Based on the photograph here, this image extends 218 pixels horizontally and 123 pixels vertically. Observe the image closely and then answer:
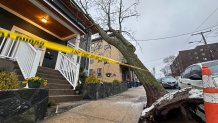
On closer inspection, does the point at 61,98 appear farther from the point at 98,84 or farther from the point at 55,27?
the point at 55,27

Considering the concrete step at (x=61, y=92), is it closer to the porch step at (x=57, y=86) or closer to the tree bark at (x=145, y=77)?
the porch step at (x=57, y=86)

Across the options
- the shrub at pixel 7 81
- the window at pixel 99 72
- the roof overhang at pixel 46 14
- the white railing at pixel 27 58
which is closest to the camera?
the shrub at pixel 7 81

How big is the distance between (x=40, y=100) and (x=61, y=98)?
1.79 meters

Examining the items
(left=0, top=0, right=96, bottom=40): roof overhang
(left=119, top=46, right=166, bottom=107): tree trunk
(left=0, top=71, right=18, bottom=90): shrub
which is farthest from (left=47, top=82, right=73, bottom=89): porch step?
(left=0, top=0, right=96, bottom=40): roof overhang

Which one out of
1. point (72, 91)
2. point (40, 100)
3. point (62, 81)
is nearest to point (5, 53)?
point (62, 81)

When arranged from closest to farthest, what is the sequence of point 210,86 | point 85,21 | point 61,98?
point 210,86
point 61,98
point 85,21

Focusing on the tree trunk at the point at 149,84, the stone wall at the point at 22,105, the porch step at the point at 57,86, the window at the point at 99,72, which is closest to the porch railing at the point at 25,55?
the porch step at the point at 57,86

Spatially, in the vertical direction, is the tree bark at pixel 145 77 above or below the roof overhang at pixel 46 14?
below

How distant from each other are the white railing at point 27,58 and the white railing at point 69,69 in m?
1.72

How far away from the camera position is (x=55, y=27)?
302 inches

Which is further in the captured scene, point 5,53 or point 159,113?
point 5,53

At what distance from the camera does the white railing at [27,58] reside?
15.9ft

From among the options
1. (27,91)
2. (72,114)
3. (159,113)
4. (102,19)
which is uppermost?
(102,19)

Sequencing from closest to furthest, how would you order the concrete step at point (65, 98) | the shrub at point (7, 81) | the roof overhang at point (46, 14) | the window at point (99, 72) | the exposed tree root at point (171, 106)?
the exposed tree root at point (171, 106) → the shrub at point (7, 81) → the concrete step at point (65, 98) → the roof overhang at point (46, 14) → the window at point (99, 72)
